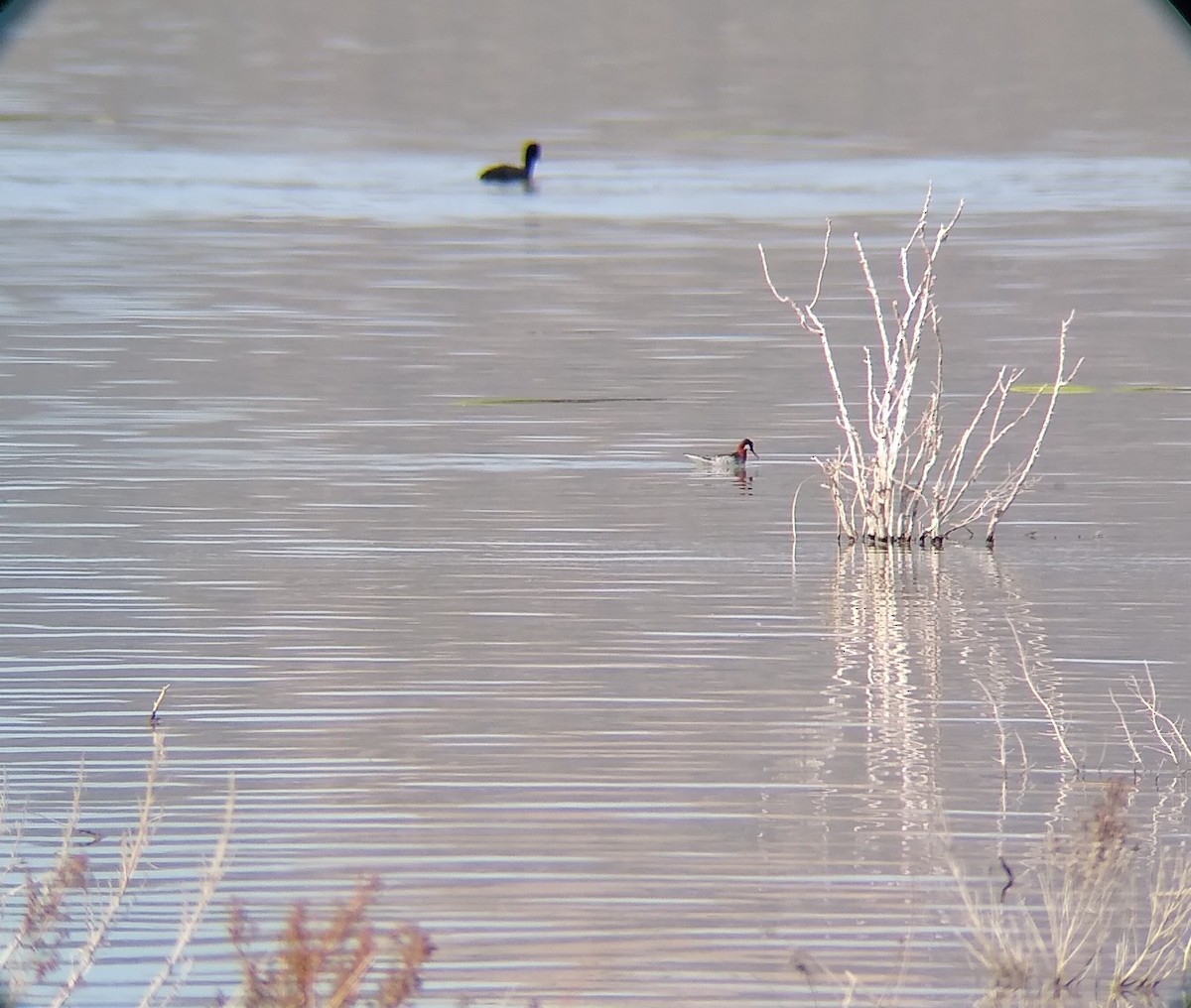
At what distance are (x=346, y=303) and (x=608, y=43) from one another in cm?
5199

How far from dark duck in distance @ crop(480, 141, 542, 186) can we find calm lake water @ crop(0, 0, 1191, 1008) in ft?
5.89

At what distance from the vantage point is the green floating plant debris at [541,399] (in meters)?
19.3

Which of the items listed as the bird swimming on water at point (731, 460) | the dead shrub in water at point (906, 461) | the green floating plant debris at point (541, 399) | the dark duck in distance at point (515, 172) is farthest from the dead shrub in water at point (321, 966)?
the dark duck in distance at point (515, 172)

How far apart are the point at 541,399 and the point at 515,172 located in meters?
20.4

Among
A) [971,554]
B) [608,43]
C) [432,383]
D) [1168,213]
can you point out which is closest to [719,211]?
[1168,213]

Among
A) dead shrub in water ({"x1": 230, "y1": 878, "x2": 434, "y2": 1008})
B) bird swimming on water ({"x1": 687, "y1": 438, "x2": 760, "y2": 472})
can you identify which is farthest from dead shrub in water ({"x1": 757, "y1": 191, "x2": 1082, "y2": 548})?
dead shrub in water ({"x1": 230, "y1": 878, "x2": 434, "y2": 1008})

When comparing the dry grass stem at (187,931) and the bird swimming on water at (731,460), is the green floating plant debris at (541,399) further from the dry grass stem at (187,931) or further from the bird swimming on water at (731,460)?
the dry grass stem at (187,931)

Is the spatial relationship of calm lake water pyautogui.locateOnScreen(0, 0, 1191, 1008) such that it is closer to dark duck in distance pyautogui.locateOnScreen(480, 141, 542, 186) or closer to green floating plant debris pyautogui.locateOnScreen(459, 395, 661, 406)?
green floating plant debris pyautogui.locateOnScreen(459, 395, 661, 406)

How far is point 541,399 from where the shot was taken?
19484 millimetres

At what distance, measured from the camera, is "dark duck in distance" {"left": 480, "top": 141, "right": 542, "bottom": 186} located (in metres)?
39.3

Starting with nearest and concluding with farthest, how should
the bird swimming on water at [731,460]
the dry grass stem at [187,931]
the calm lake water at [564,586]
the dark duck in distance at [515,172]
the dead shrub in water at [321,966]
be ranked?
1. the dead shrub in water at [321,966]
2. the dry grass stem at [187,931]
3. the calm lake water at [564,586]
4. the bird swimming on water at [731,460]
5. the dark duck in distance at [515,172]

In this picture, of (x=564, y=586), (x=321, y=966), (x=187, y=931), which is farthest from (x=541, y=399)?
(x=321, y=966)

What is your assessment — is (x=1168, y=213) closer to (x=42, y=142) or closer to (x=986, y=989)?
(x=42, y=142)

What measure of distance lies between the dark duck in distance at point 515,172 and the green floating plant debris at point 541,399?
65.3ft
